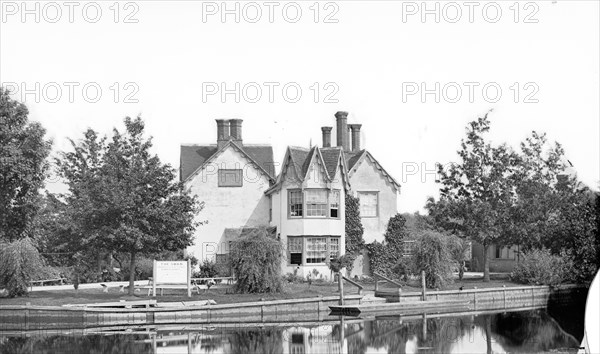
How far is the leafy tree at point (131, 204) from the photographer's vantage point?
42.5 meters

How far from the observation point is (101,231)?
42.5 metres

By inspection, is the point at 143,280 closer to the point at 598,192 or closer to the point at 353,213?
the point at 353,213

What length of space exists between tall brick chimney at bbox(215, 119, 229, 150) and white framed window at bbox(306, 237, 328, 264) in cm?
847

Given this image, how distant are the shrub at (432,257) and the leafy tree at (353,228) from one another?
28.0ft

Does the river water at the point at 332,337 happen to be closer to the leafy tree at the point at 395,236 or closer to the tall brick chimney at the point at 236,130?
the leafy tree at the point at 395,236

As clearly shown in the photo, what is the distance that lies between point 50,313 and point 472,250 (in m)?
38.3

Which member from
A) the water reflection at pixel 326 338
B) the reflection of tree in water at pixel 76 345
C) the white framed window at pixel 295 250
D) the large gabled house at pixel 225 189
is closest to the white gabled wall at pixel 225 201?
the large gabled house at pixel 225 189

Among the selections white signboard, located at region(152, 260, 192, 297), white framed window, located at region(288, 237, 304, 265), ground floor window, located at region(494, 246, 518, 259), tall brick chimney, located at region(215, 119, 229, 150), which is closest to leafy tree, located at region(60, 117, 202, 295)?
white signboard, located at region(152, 260, 192, 297)

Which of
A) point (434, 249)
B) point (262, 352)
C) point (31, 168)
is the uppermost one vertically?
point (31, 168)

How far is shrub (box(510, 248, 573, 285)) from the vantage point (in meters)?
51.8

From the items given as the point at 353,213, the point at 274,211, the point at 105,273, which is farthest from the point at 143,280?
the point at 353,213

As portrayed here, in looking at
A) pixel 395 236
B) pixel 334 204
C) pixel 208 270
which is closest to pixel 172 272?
pixel 208 270

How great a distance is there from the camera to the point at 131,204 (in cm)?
4253

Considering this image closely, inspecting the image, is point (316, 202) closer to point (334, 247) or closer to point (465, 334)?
point (334, 247)
